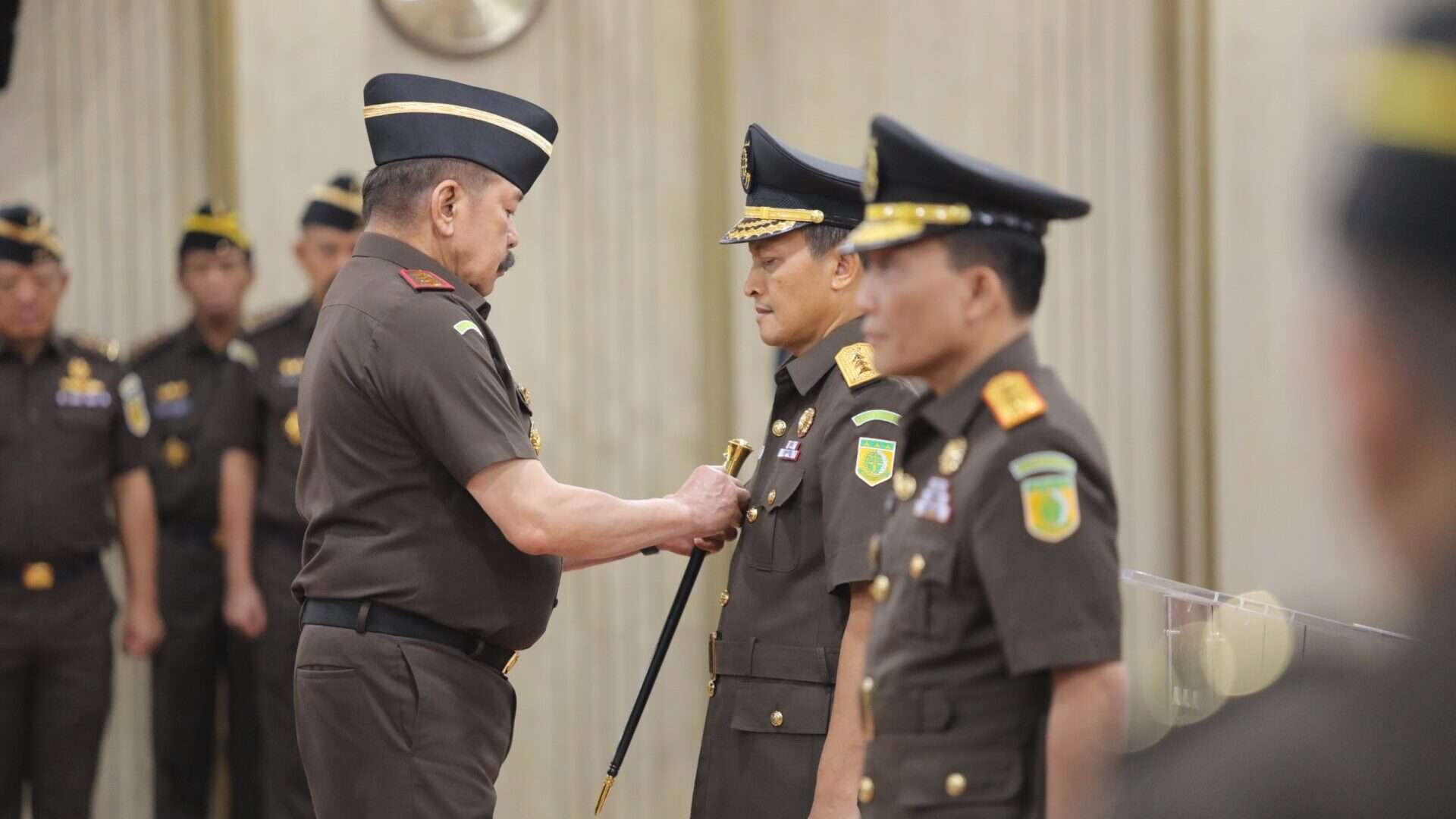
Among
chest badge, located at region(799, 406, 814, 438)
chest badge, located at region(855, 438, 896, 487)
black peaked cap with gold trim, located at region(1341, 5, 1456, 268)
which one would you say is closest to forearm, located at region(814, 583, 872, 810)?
chest badge, located at region(855, 438, 896, 487)

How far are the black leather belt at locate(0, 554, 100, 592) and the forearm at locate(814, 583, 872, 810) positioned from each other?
2.66m

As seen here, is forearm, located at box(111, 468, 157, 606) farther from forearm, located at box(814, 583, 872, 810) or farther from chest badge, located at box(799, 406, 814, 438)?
forearm, located at box(814, 583, 872, 810)

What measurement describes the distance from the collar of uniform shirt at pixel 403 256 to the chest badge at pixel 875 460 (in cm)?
68

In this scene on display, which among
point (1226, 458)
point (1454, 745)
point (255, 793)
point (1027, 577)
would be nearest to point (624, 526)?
point (1027, 577)

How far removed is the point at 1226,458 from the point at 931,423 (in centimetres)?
272

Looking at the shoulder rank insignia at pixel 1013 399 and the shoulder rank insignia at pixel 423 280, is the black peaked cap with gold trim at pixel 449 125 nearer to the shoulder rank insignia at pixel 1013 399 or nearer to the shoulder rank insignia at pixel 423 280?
the shoulder rank insignia at pixel 423 280

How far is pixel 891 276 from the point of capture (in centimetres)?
182

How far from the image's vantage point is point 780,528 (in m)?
2.46

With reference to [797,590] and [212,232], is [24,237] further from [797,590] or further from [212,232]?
[797,590]

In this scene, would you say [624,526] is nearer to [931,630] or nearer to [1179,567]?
[931,630]

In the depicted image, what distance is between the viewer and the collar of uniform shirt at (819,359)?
8.27 ft

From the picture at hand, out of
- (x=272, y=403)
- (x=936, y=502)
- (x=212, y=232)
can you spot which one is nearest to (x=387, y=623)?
(x=936, y=502)

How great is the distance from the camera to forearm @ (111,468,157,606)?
4383 millimetres

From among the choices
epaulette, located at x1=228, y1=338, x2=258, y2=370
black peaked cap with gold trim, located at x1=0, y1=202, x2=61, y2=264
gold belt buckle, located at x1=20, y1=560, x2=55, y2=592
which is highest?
black peaked cap with gold trim, located at x1=0, y1=202, x2=61, y2=264
